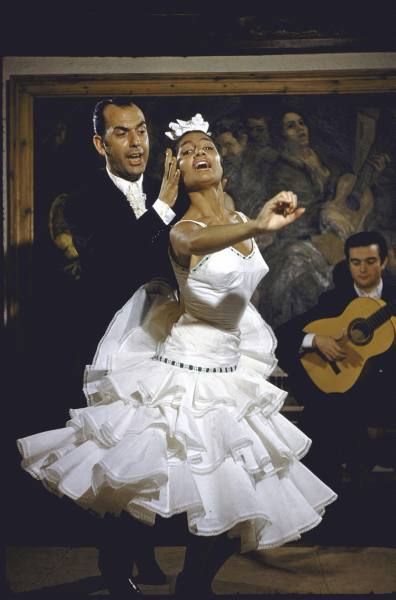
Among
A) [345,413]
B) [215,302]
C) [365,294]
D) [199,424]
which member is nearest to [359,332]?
[365,294]

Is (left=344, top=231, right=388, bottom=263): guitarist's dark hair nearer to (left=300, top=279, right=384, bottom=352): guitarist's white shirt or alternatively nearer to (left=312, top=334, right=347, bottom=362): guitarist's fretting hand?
(left=300, top=279, right=384, bottom=352): guitarist's white shirt

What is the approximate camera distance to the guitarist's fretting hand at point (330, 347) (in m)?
4.20

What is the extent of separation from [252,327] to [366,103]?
87.5 inches

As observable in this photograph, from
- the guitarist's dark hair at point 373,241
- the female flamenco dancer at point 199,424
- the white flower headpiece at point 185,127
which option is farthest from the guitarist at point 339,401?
the white flower headpiece at point 185,127

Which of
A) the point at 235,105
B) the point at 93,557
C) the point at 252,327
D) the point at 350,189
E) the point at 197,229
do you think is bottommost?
the point at 93,557

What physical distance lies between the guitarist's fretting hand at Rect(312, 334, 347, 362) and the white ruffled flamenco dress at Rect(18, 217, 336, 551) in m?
1.51

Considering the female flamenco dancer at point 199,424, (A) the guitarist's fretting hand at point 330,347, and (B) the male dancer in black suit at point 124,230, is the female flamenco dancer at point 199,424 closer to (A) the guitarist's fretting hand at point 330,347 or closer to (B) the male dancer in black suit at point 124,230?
(B) the male dancer in black suit at point 124,230

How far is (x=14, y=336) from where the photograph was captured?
14.5 ft

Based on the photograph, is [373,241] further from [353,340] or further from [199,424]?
[199,424]

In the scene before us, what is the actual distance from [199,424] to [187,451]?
111 millimetres

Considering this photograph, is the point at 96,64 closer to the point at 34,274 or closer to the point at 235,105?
the point at 235,105

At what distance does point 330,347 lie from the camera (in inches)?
166

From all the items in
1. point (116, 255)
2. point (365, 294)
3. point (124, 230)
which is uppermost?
point (124, 230)

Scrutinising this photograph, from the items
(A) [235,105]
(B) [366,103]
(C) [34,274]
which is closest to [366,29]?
(B) [366,103]
